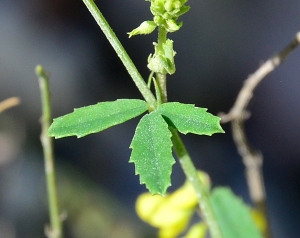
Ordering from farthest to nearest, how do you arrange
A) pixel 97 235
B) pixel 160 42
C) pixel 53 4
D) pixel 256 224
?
pixel 53 4
pixel 97 235
pixel 256 224
pixel 160 42

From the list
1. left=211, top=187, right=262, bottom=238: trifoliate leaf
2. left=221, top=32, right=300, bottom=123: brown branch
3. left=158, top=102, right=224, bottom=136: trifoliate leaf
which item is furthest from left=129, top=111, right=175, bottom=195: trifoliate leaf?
left=211, top=187, right=262, bottom=238: trifoliate leaf

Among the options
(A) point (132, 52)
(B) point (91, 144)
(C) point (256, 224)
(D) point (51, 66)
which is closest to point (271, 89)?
(A) point (132, 52)

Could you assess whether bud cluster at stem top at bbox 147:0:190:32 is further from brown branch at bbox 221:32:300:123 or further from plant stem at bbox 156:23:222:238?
brown branch at bbox 221:32:300:123

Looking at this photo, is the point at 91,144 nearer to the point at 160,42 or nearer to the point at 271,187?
the point at 271,187

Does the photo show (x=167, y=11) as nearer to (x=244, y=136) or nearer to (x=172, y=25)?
(x=172, y=25)

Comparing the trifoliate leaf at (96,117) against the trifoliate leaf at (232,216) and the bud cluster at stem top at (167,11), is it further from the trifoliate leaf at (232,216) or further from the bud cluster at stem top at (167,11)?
the trifoliate leaf at (232,216)

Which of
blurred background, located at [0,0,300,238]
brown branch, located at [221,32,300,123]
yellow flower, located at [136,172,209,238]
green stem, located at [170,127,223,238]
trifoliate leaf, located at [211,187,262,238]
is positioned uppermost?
blurred background, located at [0,0,300,238]

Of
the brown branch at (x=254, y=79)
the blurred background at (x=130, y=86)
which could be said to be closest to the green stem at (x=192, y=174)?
the brown branch at (x=254, y=79)
